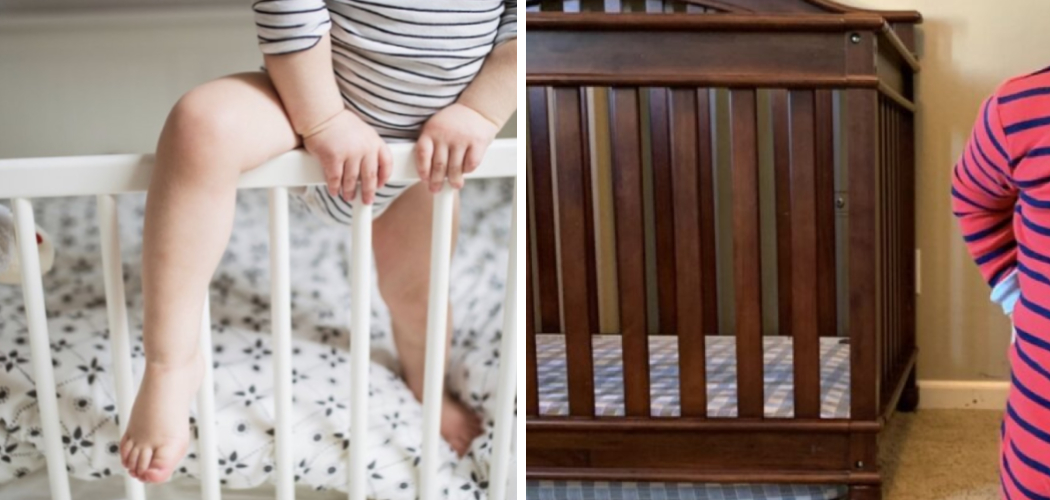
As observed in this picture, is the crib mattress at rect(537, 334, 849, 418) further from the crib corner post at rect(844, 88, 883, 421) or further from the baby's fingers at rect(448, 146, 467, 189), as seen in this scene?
the baby's fingers at rect(448, 146, 467, 189)

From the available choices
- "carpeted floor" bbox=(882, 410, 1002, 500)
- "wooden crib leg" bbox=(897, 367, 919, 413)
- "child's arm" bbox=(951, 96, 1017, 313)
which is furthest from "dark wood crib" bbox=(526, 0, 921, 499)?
"wooden crib leg" bbox=(897, 367, 919, 413)

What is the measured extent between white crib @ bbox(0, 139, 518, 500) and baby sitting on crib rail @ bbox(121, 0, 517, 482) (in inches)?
0.6

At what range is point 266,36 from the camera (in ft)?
2.49

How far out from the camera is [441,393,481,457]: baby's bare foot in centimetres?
100

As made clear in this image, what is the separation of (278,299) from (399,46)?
0.74 feet

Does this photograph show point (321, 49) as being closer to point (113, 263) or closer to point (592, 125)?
point (113, 263)

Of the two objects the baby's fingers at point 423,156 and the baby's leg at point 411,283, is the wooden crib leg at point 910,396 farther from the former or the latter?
the baby's fingers at point 423,156

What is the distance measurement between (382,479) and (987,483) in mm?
1046

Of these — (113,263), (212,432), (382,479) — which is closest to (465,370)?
(382,479)

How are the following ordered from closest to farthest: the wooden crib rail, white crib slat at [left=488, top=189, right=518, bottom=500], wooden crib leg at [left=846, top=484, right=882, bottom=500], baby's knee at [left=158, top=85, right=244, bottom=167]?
baby's knee at [left=158, top=85, right=244, bottom=167], white crib slat at [left=488, top=189, right=518, bottom=500], the wooden crib rail, wooden crib leg at [left=846, top=484, right=882, bottom=500]

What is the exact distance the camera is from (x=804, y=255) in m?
1.34

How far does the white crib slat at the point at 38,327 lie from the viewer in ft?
2.47

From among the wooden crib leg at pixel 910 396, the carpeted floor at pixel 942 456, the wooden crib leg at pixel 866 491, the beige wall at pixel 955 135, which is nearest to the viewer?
the wooden crib leg at pixel 866 491

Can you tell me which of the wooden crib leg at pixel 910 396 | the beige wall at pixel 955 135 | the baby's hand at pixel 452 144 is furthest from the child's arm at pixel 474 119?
the wooden crib leg at pixel 910 396
